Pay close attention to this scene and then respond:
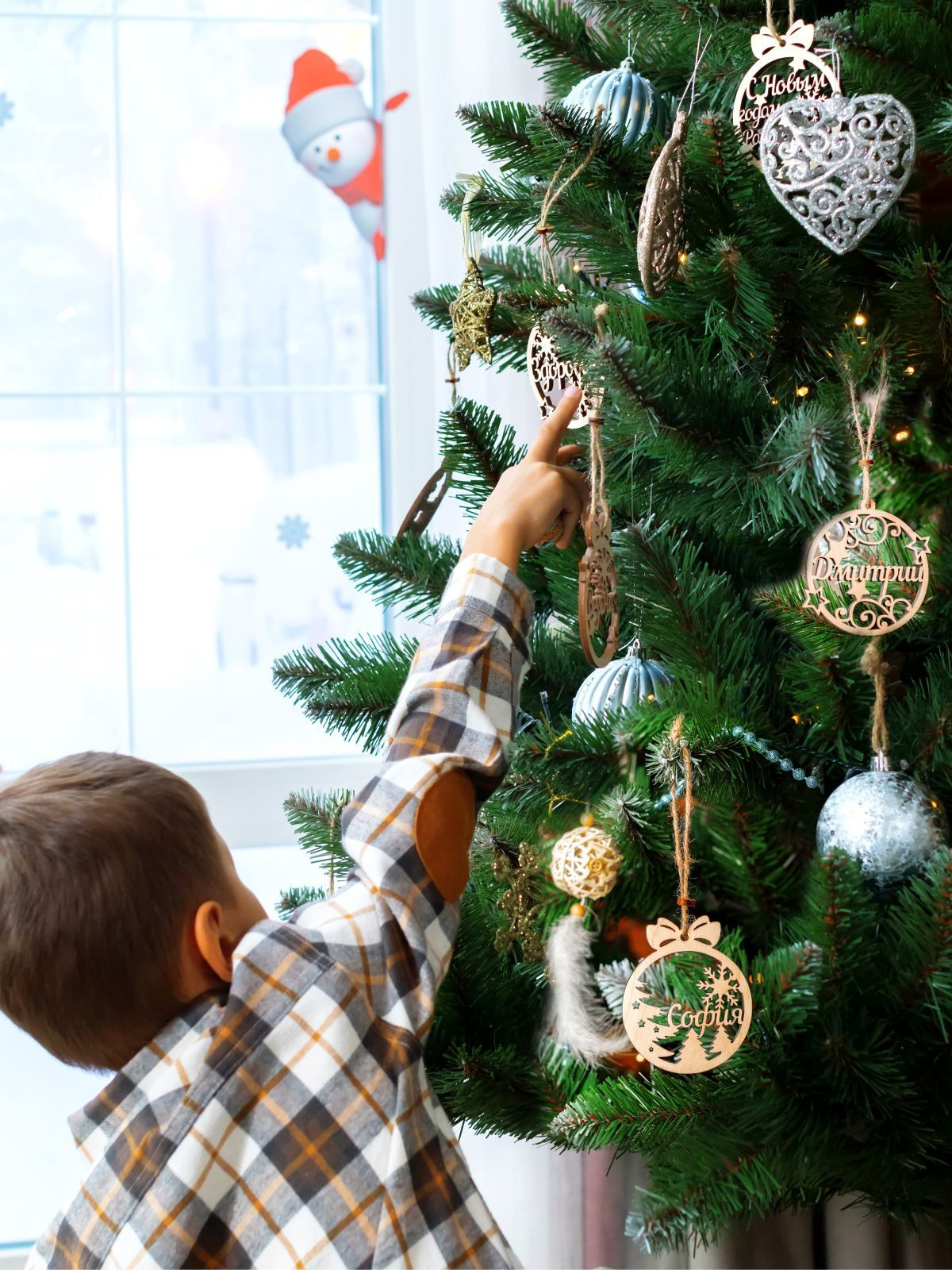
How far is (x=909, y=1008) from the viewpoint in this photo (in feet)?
2.18

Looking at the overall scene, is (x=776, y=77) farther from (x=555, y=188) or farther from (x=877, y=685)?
(x=877, y=685)

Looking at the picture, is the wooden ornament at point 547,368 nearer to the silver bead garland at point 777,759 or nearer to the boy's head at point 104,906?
the silver bead garland at point 777,759

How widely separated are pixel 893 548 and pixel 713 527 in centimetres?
16

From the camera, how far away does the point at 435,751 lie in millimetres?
663

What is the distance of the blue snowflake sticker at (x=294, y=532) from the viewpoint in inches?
60.4

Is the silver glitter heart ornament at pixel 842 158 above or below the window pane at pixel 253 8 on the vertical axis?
below

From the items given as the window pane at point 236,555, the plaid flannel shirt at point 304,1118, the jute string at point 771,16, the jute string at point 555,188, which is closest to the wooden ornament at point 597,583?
the plaid flannel shirt at point 304,1118

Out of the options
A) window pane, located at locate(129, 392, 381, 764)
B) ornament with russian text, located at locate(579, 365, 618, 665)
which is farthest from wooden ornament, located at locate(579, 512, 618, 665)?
window pane, located at locate(129, 392, 381, 764)

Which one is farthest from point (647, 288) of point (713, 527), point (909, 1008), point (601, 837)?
point (909, 1008)

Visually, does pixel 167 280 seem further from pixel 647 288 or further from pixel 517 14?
pixel 647 288

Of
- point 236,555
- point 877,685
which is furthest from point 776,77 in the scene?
point 236,555

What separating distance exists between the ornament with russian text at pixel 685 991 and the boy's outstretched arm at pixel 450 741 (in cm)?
11

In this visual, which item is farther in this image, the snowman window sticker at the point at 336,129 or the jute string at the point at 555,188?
the snowman window sticker at the point at 336,129

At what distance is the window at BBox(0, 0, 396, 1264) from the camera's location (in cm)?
145
